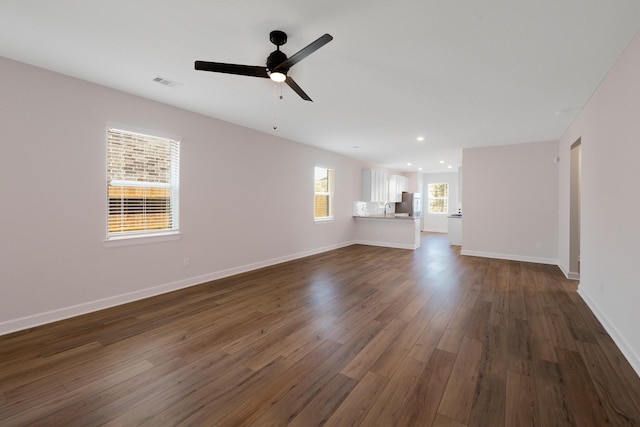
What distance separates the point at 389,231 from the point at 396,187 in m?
3.30

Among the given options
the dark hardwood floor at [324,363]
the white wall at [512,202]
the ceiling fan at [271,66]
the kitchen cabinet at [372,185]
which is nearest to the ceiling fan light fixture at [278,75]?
the ceiling fan at [271,66]

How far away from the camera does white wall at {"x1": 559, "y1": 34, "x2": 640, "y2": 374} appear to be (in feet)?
7.20

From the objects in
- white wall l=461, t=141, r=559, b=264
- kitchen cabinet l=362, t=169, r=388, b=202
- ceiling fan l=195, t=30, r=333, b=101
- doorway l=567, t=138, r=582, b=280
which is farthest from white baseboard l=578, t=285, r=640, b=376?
kitchen cabinet l=362, t=169, r=388, b=202

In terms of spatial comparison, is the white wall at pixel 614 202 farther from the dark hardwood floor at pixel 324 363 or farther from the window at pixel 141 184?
the window at pixel 141 184

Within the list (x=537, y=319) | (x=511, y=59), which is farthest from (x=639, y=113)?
(x=537, y=319)

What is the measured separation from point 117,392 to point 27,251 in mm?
2045

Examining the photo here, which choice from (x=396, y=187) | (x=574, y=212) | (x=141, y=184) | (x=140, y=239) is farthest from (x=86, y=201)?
(x=396, y=187)

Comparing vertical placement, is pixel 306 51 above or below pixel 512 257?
above

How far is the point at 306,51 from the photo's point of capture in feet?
6.24

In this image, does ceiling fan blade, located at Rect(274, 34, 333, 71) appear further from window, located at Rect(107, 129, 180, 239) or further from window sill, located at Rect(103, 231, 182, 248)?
window sill, located at Rect(103, 231, 182, 248)

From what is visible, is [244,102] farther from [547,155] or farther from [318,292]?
[547,155]

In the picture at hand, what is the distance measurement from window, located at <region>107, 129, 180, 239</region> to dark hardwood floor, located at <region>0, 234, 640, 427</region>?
1.04 m

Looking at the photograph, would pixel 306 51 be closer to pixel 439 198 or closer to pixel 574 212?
pixel 574 212

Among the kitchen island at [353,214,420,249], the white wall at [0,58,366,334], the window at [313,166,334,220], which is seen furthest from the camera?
the kitchen island at [353,214,420,249]
